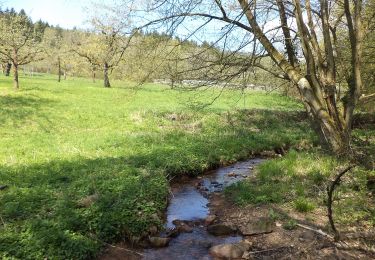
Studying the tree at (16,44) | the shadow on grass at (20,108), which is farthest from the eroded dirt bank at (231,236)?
the tree at (16,44)

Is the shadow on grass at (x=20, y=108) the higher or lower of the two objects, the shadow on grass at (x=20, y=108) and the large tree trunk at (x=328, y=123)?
the lower

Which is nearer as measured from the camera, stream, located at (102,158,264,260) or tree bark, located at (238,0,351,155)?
stream, located at (102,158,264,260)

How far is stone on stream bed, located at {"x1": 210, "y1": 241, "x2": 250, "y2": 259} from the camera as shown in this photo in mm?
7109

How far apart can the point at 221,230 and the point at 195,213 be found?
4.68ft

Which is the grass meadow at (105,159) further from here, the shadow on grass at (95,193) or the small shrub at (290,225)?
the small shrub at (290,225)

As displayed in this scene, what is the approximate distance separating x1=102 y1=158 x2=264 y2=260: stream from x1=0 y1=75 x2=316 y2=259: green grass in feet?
1.45

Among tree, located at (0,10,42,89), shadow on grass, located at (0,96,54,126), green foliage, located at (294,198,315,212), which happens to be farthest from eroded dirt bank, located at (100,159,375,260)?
tree, located at (0,10,42,89)

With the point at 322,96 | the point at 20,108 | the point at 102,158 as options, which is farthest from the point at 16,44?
the point at 322,96

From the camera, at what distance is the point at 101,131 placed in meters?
18.1

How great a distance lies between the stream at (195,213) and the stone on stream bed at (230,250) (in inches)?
7.0

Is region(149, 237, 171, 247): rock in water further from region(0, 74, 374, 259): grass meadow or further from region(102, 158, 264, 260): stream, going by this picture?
region(0, 74, 374, 259): grass meadow

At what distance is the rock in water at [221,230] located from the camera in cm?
829

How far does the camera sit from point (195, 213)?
9.62 meters

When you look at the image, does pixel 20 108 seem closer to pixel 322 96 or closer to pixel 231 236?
pixel 322 96
